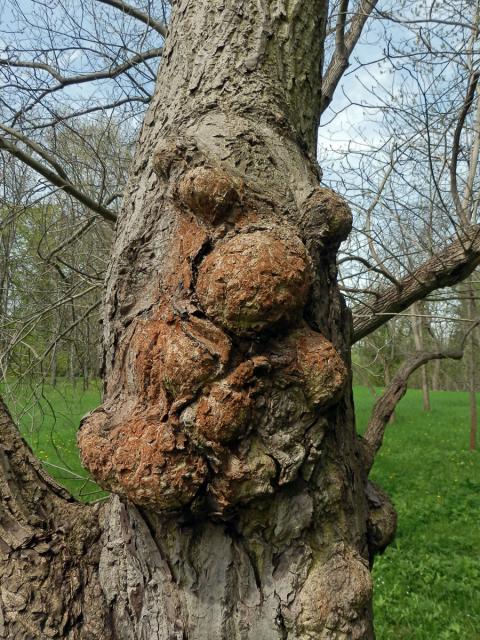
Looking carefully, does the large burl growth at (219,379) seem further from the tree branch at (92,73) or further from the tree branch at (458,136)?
the tree branch at (92,73)

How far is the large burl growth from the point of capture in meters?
1.03

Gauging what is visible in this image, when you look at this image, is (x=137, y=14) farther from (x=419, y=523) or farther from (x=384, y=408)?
(x=419, y=523)

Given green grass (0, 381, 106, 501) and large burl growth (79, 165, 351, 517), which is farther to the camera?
green grass (0, 381, 106, 501)

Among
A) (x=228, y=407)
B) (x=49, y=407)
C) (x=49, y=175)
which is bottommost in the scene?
(x=49, y=407)

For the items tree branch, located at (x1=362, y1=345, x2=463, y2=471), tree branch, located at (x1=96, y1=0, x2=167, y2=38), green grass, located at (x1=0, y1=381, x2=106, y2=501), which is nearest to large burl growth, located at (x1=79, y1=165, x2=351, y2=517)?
tree branch, located at (x1=362, y1=345, x2=463, y2=471)

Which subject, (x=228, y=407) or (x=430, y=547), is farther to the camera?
(x=430, y=547)

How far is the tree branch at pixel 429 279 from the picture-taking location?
280 centimetres

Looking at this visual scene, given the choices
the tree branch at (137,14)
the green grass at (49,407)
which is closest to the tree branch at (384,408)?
the green grass at (49,407)

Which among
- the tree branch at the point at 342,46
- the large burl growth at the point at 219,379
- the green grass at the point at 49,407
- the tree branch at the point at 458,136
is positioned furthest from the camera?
the tree branch at the point at 342,46

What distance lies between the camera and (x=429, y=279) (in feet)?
9.59

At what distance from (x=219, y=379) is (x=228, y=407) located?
0.21 ft

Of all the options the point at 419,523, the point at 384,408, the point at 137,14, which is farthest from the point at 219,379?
the point at 419,523

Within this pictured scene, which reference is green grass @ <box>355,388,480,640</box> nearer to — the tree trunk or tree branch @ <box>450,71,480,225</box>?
tree branch @ <box>450,71,480,225</box>

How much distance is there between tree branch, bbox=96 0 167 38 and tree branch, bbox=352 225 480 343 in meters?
2.59
